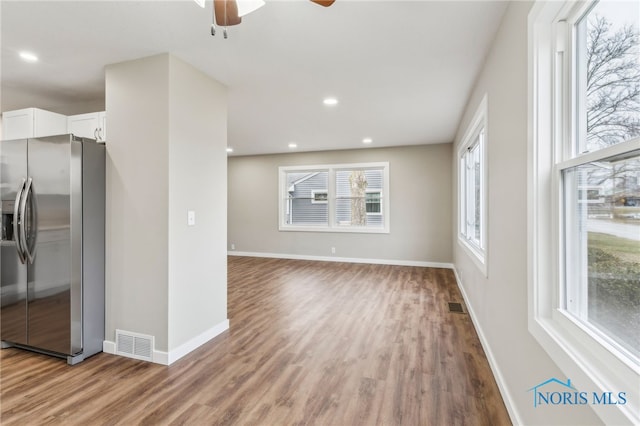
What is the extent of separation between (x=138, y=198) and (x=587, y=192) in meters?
3.00

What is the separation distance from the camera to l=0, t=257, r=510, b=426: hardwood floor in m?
1.88

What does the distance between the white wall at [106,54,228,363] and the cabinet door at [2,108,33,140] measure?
113 centimetres

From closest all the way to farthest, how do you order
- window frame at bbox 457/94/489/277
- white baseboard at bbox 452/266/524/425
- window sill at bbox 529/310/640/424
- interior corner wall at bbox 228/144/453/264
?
1. window sill at bbox 529/310/640/424
2. white baseboard at bbox 452/266/524/425
3. window frame at bbox 457/94/489/277
4. interior corner wall at bbox 228/144/453/264

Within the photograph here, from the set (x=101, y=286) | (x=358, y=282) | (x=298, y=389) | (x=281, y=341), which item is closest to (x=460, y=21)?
(x=298, y=389)

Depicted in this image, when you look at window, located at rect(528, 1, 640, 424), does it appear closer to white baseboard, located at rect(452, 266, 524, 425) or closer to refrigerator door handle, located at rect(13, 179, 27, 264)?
white baseboard, located at rect(452, 266, 524, 425)

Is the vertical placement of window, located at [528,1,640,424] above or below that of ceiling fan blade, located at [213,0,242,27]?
below

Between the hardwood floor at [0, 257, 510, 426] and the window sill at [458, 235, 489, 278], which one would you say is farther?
the window sill at [458, 235, 489, 278]

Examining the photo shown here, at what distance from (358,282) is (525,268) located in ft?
12.1

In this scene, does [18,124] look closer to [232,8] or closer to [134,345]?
[134,345]

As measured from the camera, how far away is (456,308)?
382 cm

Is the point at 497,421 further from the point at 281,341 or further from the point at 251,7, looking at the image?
the point at 251,7

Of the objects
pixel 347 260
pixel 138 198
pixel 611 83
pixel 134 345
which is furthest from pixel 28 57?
pixel 347 260

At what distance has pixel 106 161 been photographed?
2740 millimetres

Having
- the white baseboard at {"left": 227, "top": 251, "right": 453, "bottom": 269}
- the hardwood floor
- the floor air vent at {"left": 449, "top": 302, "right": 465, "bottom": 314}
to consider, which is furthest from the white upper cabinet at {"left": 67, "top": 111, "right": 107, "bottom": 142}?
the white baseboard at {"left": 227, "top": 251, "right": 453, "bottom": 269}
